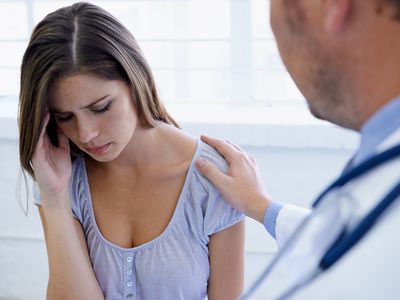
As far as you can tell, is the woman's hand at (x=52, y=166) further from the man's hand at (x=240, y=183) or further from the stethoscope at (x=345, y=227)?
the stethoscope at (x=345, y=227)

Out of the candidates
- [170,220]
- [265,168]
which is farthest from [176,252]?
[265,168]

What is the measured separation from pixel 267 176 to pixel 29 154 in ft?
3.29

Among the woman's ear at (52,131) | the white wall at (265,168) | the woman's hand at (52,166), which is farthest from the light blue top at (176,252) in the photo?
the white wall at (265,168)

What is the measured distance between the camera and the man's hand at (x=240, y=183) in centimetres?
126

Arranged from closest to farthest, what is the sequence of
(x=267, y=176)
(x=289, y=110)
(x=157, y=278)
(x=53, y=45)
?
(x=53, y=45) → (x=157, y=278) → (x=267, y=176) → (x=289, y=110)

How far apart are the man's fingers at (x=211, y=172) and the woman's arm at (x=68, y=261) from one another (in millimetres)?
350

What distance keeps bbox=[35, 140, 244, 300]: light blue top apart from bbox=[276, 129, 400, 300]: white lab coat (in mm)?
852

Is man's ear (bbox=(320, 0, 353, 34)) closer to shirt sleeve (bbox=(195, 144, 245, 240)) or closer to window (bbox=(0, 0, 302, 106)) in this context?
shirt sleeve (bbox=(195, 144, 245, 240))

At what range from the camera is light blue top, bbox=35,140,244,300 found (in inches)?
51.9

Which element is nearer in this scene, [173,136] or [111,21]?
[111,21]

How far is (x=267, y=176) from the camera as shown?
2062 mm

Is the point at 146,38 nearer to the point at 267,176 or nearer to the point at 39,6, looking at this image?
the point at 39,6

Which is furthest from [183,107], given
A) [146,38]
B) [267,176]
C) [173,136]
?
[173,136]

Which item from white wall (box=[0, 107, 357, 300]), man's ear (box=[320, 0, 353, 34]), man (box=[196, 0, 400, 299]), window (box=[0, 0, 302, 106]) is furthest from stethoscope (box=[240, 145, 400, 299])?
window (box=[0, 0, 302, 106])
